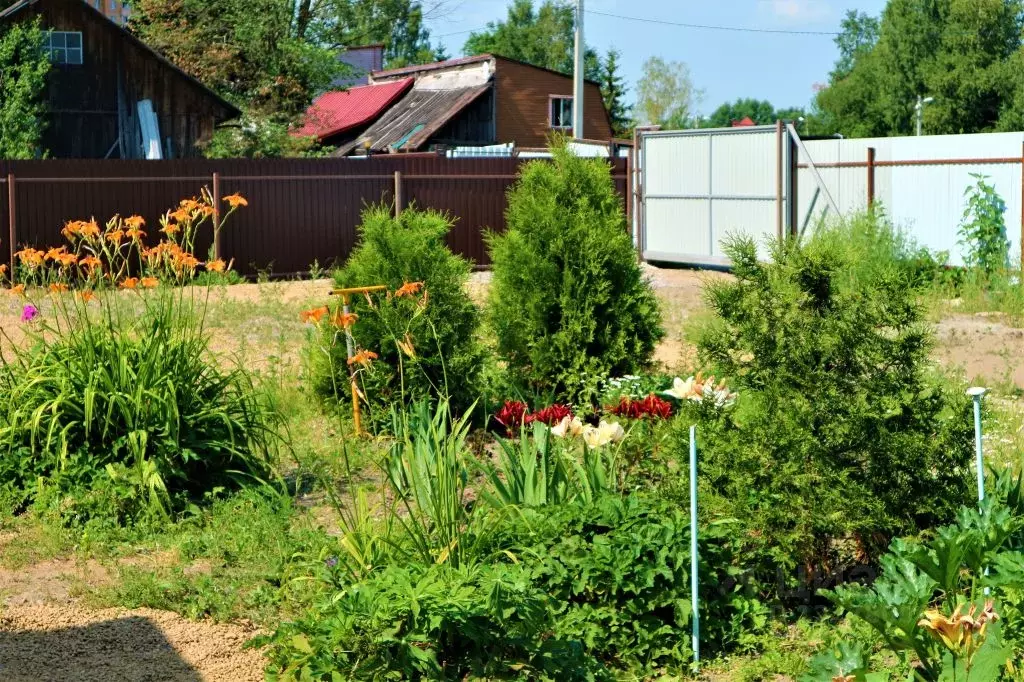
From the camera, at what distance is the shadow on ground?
13.2 ft

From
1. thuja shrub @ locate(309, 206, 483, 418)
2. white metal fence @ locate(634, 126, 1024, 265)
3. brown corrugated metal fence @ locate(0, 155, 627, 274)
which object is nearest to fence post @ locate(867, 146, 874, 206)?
white metal fence @ locate(634, 126, 1024, 265)

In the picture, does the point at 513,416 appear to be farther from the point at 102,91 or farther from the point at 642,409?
the point at 102,91

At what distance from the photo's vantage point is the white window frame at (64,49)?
23.8 m

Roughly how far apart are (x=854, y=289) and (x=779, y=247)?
0.40 metres

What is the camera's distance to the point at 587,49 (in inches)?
2734

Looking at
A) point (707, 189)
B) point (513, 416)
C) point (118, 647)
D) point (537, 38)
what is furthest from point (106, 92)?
point (537, 38)

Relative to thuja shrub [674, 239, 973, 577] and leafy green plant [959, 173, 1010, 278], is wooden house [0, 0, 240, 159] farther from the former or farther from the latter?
thuja shrub [674, 239, 973, 577]

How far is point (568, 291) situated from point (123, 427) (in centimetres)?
278

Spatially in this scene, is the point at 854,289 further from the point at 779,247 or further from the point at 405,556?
the point at 405,556

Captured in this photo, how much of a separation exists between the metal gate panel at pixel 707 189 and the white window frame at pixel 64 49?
36.1ft

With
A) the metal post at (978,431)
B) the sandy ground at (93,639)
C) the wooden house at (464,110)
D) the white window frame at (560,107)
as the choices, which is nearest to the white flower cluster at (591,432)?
the sandy ground at (93,639)

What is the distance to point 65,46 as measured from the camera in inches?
944

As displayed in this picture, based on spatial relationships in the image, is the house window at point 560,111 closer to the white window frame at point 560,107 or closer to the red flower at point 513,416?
the white window frame at point 560,107

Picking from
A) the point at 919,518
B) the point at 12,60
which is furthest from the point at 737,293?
the point at 12,60
